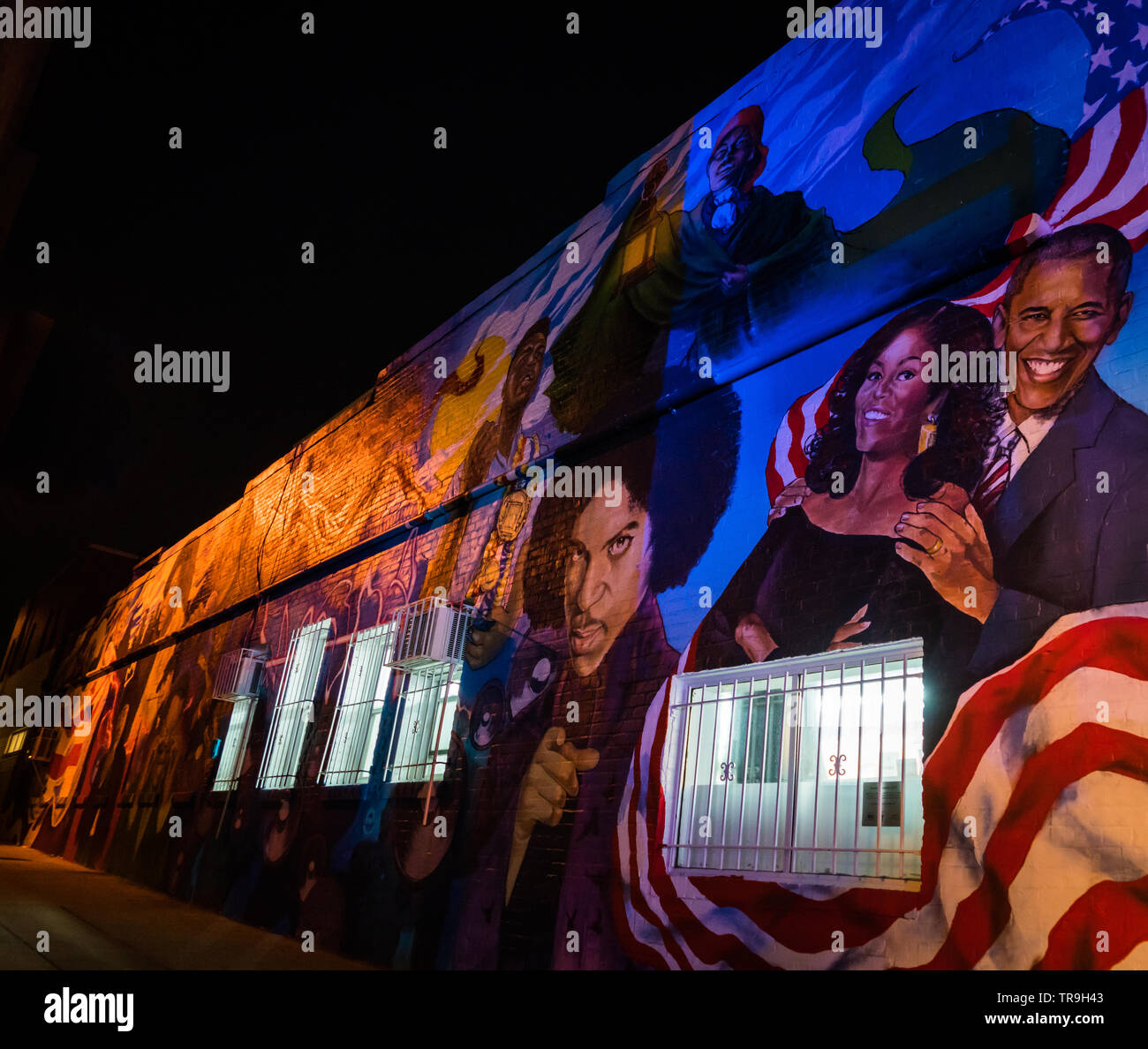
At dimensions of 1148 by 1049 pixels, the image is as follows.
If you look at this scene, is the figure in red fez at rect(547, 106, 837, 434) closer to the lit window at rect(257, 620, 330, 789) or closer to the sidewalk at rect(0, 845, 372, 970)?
the lit window at rect(257, 620, 330, 789)

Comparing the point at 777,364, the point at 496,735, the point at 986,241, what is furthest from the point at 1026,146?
the point at 496,735

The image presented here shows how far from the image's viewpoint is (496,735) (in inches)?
282

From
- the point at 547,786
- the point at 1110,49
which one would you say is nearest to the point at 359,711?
the point at 547,786

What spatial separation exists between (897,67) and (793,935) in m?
5.40

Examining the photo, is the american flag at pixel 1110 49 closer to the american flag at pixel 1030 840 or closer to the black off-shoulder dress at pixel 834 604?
the black off-shoulder dress at pixel 834 604

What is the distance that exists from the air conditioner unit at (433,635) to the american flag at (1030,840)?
399 cm

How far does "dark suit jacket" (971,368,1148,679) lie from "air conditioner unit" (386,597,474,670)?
4733mm

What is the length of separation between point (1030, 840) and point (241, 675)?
407 inches

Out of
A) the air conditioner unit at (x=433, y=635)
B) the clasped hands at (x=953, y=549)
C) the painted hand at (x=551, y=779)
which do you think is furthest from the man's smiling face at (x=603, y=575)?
the clasped hands at (x=953, y=549)

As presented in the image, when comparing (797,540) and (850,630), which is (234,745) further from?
(850,630)

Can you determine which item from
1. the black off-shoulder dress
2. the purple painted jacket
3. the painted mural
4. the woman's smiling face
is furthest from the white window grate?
the woman's smiling face

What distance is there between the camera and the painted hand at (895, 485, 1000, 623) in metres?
4.38

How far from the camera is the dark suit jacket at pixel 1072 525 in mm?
3975

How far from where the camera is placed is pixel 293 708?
1060cm
